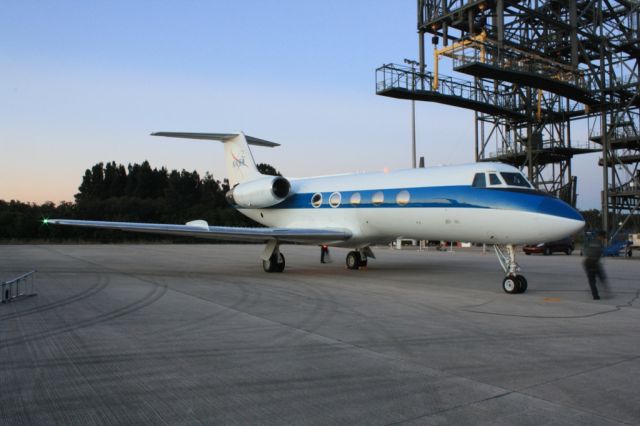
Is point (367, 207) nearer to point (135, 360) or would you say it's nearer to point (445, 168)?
point (445, 168)

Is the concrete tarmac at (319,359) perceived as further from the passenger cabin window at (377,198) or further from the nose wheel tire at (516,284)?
the passenger cabin window at (377,198)

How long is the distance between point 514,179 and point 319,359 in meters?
8.69

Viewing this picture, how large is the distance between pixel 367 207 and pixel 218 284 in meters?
5.32

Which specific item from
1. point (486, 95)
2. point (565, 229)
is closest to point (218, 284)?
point (565, 229)

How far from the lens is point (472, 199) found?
12633 mm

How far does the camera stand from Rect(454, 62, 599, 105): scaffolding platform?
2784 centimetres

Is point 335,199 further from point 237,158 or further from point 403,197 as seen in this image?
point 237,158

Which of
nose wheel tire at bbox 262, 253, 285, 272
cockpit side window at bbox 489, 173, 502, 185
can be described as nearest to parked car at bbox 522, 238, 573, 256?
nose wheel tire at bbox 262, 253, 285, 272

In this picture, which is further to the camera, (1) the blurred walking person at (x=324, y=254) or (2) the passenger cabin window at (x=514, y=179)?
(1) the blurred walking person at (x=324, y=254)

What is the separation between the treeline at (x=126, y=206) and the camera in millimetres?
53969

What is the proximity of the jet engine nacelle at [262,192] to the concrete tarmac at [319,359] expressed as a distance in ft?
25.0

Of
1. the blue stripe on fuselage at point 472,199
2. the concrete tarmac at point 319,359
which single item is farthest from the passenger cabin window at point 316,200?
the concrete tarmac at point 319,359

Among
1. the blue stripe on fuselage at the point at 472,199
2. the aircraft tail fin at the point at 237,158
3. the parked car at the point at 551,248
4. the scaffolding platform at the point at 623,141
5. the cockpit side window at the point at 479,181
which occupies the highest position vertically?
the scaffolding platform at the point at 623,141

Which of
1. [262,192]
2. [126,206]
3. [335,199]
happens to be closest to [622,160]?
[335,199]
